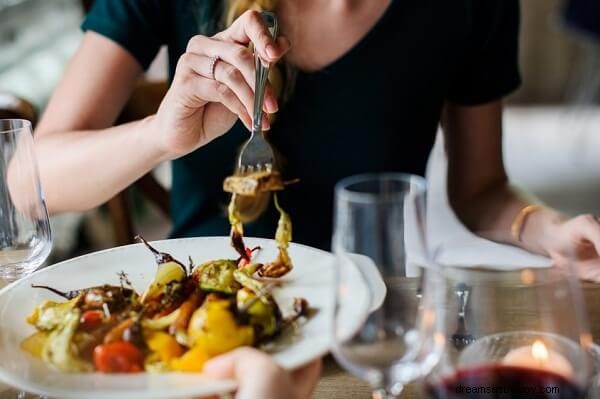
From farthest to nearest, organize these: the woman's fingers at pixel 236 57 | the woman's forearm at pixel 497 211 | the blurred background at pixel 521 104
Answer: the blurred background at pixel 521 104 → the woman's forearm at pixel 497 211 → the woman's fingers at pixel 236 57

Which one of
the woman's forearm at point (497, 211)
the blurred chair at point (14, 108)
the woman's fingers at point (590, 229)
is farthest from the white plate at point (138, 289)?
the blurred chair at point (14, 108)

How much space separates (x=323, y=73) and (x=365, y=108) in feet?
0.29

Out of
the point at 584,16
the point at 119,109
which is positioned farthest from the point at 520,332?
the point at 584,16

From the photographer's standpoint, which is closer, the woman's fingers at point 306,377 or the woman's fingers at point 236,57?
the woman's fingers at point 306,377

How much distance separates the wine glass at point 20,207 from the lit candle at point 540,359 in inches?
19.2

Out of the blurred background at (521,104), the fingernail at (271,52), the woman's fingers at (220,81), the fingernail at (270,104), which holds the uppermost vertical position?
the fingernail at (271,52)

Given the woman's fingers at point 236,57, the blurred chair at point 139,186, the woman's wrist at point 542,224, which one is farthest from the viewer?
the blurred chair at point 139,186

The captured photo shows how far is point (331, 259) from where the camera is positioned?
86 cm

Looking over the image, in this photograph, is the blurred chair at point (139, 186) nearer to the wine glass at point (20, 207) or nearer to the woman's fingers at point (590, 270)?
the wine glass at point (20, 207)

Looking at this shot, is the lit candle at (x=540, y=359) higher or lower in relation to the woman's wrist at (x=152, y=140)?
lower

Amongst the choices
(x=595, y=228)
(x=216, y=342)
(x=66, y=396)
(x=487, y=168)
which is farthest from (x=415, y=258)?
(x=487, y=168)

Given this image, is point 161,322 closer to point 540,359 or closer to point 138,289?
point 138,289

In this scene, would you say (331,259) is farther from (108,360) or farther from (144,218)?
(144,218)

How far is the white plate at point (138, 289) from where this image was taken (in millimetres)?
662
